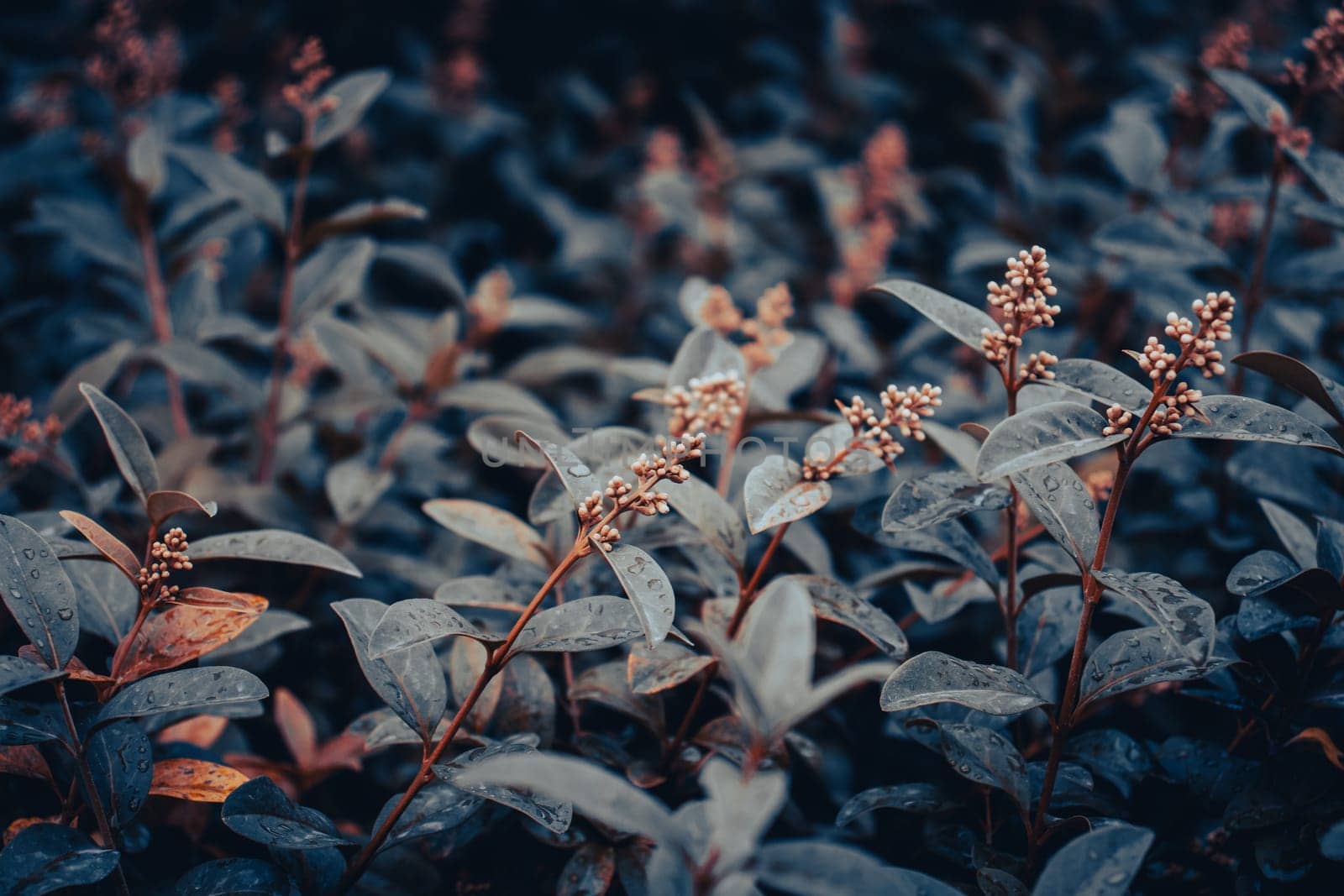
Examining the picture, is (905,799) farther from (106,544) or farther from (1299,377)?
(106,544)

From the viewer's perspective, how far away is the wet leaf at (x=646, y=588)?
3.32 ft

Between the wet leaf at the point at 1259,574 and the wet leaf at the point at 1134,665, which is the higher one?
the wet leaf at the point at 1259,574

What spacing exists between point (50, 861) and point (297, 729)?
1.68 feet

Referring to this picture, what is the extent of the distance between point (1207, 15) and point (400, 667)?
174 inches

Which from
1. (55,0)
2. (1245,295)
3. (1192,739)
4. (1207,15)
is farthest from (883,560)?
(55,0)

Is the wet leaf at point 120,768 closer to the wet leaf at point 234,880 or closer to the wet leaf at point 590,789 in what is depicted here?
the wet leaf at point 234,880

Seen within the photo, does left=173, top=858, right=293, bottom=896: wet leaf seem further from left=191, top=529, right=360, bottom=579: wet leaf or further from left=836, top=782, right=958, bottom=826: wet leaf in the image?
left=836, top=782, right=958, bottom=826: wet leaf

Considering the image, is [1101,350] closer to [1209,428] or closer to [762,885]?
[1209,428]

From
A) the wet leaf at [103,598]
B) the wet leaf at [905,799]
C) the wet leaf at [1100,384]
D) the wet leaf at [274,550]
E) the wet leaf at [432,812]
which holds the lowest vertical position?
the wet leaf at [905,799]

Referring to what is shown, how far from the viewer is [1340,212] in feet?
6.07

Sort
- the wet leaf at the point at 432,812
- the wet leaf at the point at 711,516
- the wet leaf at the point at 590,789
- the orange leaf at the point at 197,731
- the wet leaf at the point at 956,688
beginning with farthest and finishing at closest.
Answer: the orange leaf at the point at 197,731 < the wet leaf at the point at 711,516 < the wet leaf at the point at 432,812 < the wet leaf at the point at 956,688 < the wet leaf at the point at 590,789

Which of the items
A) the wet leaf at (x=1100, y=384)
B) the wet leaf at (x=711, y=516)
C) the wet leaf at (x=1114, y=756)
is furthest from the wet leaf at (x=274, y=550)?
the wet leaf at (x=1114, y=756)

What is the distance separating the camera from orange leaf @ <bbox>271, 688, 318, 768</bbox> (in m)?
1.60

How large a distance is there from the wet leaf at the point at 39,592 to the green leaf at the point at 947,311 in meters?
1.25
